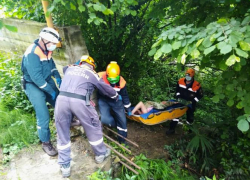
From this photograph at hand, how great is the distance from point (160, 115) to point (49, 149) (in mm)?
2298

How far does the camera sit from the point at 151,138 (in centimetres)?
498

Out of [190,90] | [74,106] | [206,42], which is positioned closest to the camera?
[206,42]

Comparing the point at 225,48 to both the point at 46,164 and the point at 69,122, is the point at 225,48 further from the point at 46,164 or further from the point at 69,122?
the point at 46,164

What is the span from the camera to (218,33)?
1.62 m

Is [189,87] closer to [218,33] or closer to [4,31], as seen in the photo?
[218,33]

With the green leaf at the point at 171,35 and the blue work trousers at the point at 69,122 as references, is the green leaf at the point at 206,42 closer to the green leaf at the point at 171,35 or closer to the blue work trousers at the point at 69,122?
the green leaf at the point at 171,35

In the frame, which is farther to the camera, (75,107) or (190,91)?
(190,91)

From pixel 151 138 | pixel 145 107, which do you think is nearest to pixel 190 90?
pixel 145 107

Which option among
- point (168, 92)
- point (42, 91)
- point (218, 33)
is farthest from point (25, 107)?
point (168, 92)

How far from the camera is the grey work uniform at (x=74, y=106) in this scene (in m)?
2.57

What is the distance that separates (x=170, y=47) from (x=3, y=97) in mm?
3473

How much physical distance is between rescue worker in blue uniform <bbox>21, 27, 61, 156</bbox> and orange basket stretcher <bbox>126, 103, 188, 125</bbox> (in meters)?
1.74

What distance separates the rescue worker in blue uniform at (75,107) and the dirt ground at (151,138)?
1.82 metres

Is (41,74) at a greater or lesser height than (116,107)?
greater
